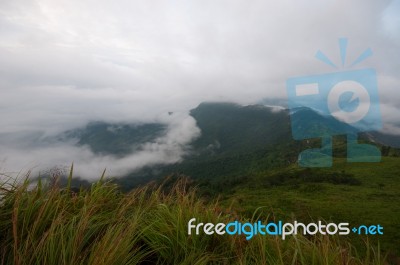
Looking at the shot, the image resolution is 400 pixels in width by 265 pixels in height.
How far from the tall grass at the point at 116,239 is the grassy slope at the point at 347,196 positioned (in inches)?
836

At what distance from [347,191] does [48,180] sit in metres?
60.8

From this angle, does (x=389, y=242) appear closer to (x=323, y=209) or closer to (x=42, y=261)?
(x=323, y=209)

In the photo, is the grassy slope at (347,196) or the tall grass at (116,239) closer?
the tall grass at (116,239)

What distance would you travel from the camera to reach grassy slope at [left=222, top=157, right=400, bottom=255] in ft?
124

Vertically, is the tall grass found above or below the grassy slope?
above

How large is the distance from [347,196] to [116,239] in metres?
56.6

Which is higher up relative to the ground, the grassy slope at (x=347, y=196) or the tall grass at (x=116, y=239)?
the tall grass at (x=116, y=239)

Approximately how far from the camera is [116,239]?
288 centimetres

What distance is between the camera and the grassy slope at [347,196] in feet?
124

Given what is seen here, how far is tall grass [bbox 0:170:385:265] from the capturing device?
282cm

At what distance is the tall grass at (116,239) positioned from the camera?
2824 millimetres

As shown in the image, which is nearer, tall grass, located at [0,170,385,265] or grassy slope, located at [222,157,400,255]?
tall grass, located at [0,170,385,265]

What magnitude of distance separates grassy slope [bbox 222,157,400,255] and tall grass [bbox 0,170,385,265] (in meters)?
21.2

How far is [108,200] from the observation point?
424 centimetres
